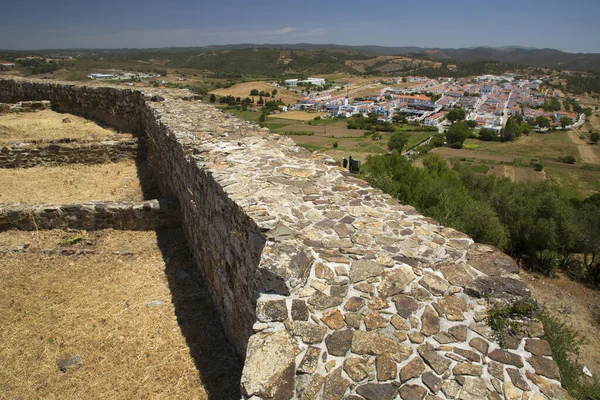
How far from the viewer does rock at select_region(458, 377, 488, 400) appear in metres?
2.02

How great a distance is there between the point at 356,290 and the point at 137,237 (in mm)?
4310

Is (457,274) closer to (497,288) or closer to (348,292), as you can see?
(497,288)

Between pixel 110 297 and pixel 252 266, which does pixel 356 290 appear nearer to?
pixel 252 266

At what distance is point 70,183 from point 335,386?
23.7 feet

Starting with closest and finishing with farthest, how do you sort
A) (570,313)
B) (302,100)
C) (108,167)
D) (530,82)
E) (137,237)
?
(137,237)
(108,167)
(570,313)
(302,100)
(530,82)

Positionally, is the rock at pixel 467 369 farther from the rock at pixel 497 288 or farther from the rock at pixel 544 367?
the rock at pixel 497 288

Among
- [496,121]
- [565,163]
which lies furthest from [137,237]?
[496,121]

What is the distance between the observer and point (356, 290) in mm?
2580

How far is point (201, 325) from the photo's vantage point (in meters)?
4.12

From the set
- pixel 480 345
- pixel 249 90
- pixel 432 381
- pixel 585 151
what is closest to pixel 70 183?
pixel 432 381

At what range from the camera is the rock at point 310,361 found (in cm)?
212

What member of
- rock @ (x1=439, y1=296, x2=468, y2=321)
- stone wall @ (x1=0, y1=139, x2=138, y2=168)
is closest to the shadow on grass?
rock @ (x1=439, y1=296, x2=468, y2=321)

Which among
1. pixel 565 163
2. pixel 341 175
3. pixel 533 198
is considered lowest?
pixel 565 163

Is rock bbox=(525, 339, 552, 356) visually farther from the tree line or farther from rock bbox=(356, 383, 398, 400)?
the tree line
